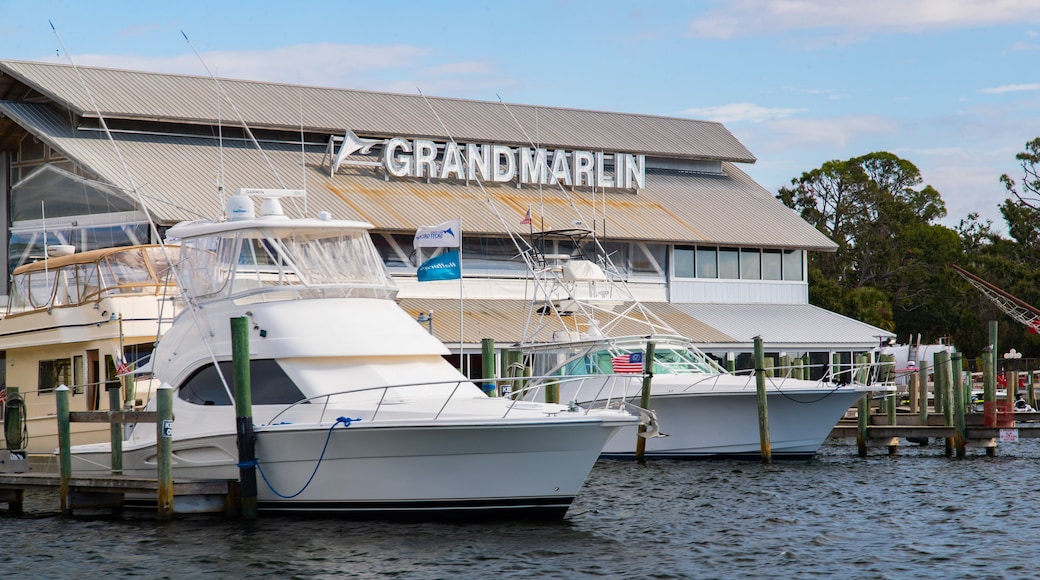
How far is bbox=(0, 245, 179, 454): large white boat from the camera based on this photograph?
2495 cm

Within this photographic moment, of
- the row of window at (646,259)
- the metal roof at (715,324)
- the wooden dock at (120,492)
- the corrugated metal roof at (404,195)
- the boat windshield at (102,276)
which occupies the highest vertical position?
the corrugated metal roof at (404,195)

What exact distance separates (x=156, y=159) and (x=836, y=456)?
67.4ft

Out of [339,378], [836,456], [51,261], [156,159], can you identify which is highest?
[156,159]

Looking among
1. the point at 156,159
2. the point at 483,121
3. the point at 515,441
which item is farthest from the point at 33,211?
the point at 515,441

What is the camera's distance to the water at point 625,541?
16031 millimetres

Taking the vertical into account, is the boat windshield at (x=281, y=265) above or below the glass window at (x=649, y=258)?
below

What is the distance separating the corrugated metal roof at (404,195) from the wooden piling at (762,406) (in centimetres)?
903

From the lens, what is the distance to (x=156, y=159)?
3803 centimetres

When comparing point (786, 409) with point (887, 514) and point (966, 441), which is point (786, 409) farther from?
point (887, 514)

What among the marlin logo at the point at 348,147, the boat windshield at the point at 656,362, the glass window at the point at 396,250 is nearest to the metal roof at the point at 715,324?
the glass window at the point at 396,250

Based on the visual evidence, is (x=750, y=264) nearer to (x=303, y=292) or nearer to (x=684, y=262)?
(x=684, y=262)

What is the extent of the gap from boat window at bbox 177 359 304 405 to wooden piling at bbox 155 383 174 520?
1.02 m

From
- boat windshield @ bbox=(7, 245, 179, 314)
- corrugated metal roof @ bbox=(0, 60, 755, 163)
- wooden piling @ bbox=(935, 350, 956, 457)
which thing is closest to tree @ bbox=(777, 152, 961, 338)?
corrugated metal roof @ bbox=(0, 60, 755, 163)

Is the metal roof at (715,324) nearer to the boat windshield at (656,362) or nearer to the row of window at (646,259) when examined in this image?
the row of window at (646,259)
